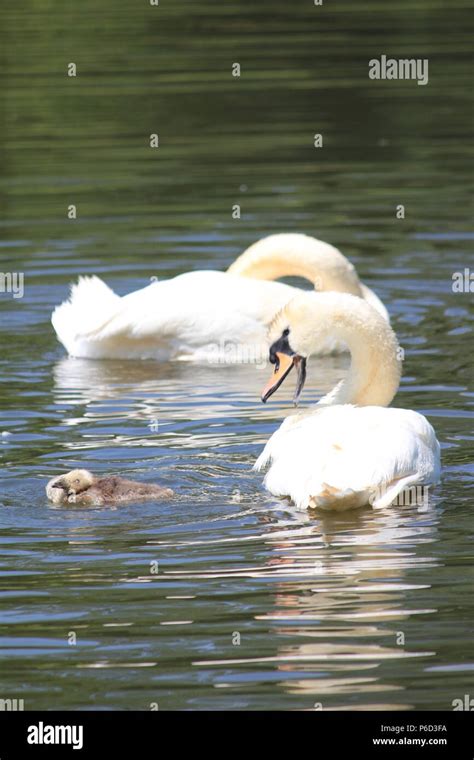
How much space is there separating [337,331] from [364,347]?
0.61ft

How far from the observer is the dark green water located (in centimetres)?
699

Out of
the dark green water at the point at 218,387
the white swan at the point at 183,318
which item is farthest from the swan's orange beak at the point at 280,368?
the white swan at the point at 183,318

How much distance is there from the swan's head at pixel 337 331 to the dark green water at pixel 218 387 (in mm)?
682

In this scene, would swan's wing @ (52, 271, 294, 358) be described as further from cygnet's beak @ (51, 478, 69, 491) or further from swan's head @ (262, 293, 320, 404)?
cygnet's beak @ (51, 478, 69, 491)

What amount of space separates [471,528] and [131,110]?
1597cm

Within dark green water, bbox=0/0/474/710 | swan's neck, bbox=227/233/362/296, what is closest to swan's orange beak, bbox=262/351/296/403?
dark green water, bbox=0/0/474/710

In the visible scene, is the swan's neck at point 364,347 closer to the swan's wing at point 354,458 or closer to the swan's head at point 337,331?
the swan's head at point 337,331

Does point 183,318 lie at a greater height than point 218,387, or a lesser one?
greater

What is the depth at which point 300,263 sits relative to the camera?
559 inches

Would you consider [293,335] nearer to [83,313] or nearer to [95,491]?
[95,491]

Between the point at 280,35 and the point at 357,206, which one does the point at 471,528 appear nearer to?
the point at 357,206

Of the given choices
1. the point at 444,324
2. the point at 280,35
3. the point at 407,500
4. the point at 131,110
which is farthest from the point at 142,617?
the point at 280,35

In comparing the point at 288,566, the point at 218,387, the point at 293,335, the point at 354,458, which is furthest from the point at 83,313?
the point at 288,566

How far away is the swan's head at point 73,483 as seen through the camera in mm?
8984
